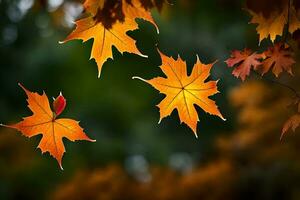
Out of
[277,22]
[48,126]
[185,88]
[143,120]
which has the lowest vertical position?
[48,126]

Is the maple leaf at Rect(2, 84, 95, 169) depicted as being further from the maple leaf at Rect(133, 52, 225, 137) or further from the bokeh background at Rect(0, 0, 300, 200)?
the bokeh background at Rect(0, 0, 300, 200)

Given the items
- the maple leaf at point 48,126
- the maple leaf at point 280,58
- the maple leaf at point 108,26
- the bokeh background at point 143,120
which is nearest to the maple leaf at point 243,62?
the maple leaf at point 280,58

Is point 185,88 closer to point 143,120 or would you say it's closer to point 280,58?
point 280,58

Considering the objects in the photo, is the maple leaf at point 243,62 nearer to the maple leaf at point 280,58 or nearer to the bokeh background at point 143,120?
the maple leaf at point 280,58

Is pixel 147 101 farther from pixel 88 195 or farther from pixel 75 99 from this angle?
pixel 88 195

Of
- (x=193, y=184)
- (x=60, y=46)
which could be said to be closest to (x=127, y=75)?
(x=60, y=46)

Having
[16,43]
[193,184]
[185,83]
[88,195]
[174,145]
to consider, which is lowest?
[185,83]

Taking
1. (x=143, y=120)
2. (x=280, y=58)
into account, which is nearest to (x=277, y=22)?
(x=280, y=58)
